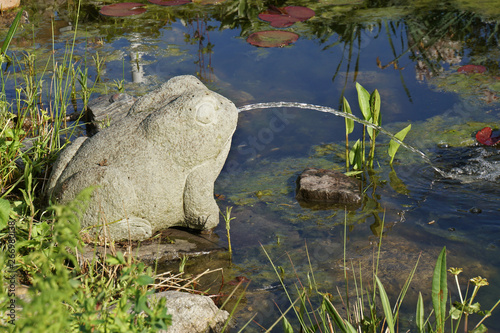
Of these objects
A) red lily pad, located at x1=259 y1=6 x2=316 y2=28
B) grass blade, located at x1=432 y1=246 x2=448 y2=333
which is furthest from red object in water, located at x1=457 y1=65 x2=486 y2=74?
grass blade, located at x1=432 y1=246 x2=448 y2=333

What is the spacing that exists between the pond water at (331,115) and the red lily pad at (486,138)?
0.22 feet

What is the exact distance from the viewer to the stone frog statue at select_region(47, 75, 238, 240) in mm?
3141

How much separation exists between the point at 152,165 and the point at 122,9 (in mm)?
5725

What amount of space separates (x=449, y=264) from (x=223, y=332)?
1603 millimetres

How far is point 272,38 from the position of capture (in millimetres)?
6953

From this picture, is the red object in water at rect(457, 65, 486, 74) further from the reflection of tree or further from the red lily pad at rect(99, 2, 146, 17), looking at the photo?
the red lily pad at rect(99, 2, 146, 17)

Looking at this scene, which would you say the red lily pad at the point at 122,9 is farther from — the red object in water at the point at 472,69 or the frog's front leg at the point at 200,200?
the frog's front leg at the point at 200,200

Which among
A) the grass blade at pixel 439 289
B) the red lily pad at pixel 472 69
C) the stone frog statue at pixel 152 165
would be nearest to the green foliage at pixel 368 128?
the stone frog statue at pixel 152 165

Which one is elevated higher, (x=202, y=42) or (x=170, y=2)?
(x=170, y=2)

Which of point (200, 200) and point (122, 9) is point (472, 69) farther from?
point (122, 9)

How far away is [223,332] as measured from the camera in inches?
107

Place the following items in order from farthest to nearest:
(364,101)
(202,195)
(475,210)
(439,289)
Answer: (364,101)
(475,210)
(202,195)
(439,289)

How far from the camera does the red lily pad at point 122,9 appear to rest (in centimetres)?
790

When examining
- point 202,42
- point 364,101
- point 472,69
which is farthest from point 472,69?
point 202,42
